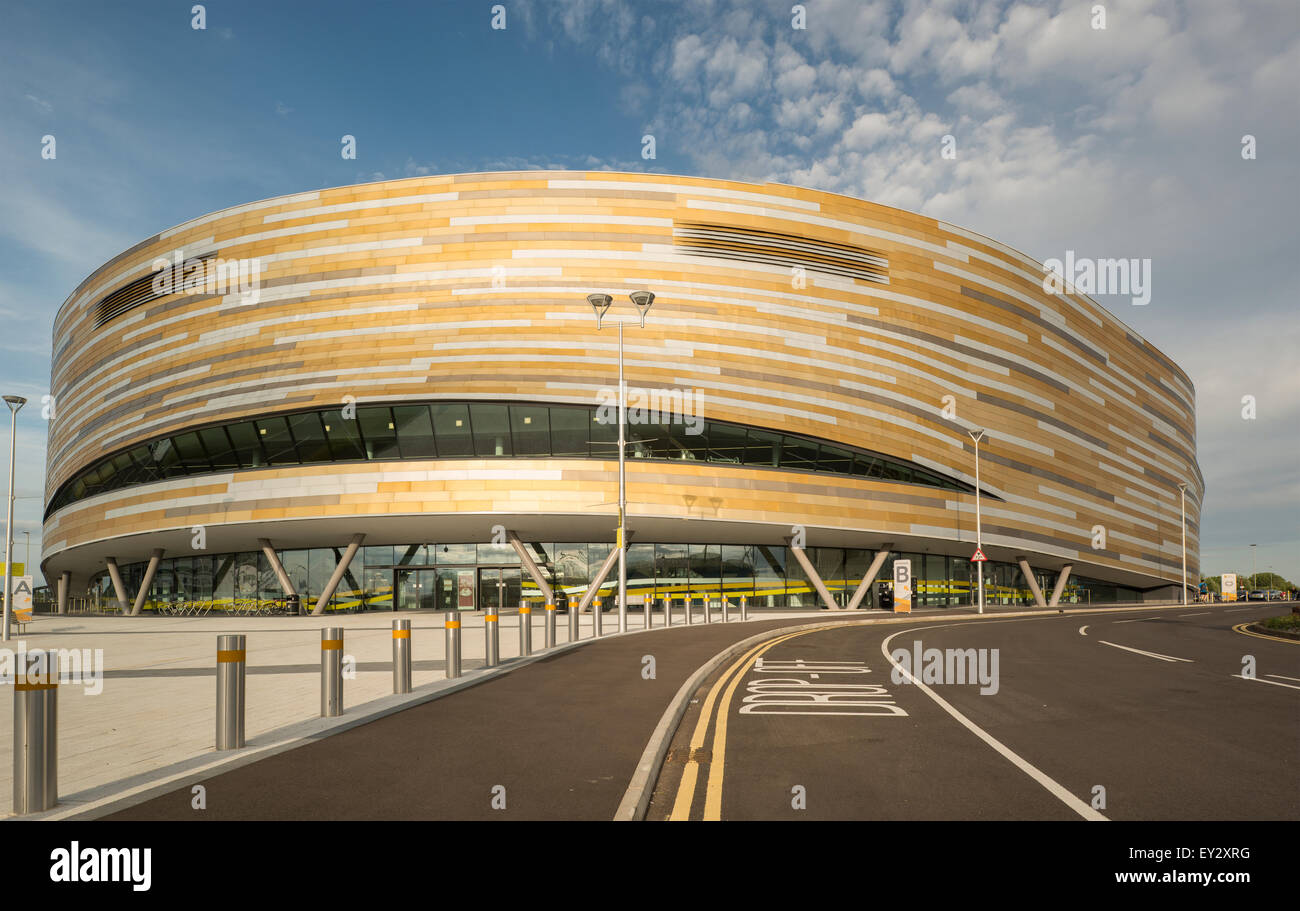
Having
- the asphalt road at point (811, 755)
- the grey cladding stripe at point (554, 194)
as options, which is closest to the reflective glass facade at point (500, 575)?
the grey cladding stripe at point (554, 194)

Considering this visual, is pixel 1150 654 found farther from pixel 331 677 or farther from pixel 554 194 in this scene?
pixel 554 194

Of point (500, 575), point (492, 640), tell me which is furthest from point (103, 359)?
point (492, 640)

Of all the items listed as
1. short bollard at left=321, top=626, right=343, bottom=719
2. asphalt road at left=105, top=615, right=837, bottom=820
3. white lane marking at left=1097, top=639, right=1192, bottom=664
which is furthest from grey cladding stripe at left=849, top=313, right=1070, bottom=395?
short bollard at left=321, top=626, right=343, bottom=719

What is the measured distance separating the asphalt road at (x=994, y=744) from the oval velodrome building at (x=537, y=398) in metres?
22.4

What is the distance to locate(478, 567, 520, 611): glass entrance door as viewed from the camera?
38281 millimetres

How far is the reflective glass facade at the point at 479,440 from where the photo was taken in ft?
114

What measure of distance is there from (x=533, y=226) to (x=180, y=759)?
33.4 meters

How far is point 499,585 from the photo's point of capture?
3825 centimetres

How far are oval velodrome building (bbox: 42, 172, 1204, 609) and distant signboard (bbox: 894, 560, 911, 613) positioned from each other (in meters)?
3.44

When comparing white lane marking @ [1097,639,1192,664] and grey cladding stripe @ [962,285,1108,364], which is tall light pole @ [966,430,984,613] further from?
white lane marking @ [1097,639,1192,664]

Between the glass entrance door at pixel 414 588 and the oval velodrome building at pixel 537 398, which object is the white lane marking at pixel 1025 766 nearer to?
the oval velodrome building at pixel 537 398

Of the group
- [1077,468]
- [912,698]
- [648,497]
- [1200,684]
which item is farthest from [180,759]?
[1077,468]

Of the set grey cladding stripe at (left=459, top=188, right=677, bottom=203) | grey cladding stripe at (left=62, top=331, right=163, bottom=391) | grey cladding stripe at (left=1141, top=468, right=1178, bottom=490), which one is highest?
grey cladding stripe at (left=459, top=188, right=677, bottom=203)
